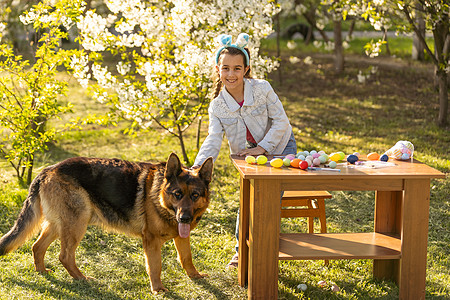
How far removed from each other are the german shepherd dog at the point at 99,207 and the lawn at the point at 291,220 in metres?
0.33

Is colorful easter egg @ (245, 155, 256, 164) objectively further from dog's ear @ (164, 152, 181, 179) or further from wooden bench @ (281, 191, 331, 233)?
wooden bench @ (281, 191, 331, 233)

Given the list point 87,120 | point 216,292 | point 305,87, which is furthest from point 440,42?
point 216,292

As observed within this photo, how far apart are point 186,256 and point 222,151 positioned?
496cm

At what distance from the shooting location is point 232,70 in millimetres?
4754

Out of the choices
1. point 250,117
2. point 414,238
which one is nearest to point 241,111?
point 250,117

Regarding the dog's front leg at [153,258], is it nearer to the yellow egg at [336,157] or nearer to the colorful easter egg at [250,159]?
the colorful easter egg at [250,159]

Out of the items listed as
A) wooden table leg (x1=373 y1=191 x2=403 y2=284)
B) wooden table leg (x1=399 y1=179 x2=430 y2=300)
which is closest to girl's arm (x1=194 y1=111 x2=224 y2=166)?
wooden table leg (x1=373 y1=191 x2=403 y2=284)

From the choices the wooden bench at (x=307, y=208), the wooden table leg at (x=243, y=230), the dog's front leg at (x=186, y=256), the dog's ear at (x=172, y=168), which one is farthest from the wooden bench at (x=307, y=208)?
the dog's ear at (x=172, y=168)

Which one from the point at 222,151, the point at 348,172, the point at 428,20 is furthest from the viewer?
the point at 222,151

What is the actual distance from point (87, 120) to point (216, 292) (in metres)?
3.59

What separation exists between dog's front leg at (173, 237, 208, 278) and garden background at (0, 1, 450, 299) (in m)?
0.10

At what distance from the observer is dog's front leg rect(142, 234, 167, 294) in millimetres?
4520

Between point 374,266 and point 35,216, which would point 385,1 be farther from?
point 35,216

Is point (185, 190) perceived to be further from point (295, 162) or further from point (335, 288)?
point (335, 288)
